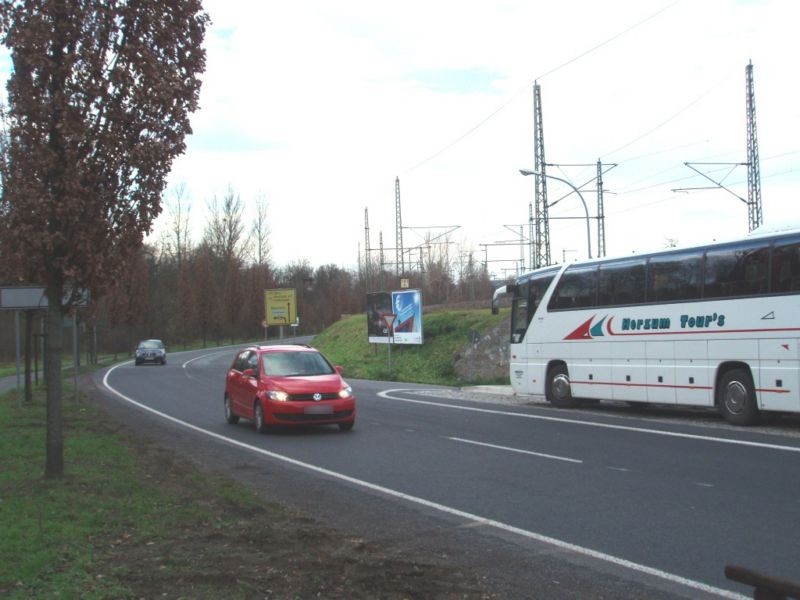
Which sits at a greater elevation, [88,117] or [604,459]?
[88,117]

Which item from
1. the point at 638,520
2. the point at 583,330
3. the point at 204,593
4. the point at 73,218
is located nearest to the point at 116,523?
the point at 204,593

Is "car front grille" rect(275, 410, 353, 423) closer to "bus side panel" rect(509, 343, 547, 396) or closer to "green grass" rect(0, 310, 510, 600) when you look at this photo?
"green grass" rect(0, 310, 510, 600)

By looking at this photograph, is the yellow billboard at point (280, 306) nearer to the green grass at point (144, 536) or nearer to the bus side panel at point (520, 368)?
the bus side panel at point (520, 368)

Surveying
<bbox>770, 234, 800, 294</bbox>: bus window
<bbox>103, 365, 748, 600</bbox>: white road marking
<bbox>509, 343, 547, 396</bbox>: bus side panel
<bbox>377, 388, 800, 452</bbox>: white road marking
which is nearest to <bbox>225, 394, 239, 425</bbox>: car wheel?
<bbox>103, 365, 748, 600</bbox>: white road marking

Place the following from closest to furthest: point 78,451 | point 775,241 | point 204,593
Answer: point 204,593, point 78,451, point 775,241

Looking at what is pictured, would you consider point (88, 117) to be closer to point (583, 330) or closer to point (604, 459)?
point (604, 459)

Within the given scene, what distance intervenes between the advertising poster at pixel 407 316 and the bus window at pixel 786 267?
86.4 feet

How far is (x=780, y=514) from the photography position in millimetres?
8031

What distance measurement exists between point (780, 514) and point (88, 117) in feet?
27.4

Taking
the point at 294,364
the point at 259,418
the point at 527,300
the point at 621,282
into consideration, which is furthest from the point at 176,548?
the point at 527,300

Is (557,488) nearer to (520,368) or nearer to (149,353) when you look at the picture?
(520,368)

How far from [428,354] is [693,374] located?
2510cm

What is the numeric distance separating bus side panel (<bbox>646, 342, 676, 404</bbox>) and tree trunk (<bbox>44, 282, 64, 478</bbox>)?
12160mm

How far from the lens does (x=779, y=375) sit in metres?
14.8
